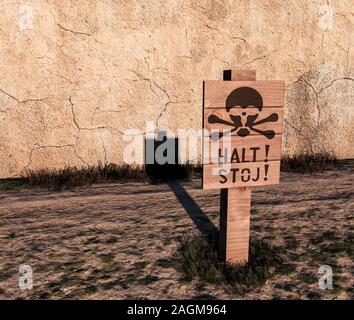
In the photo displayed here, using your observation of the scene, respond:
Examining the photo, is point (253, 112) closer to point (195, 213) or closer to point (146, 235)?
point (146, 235)

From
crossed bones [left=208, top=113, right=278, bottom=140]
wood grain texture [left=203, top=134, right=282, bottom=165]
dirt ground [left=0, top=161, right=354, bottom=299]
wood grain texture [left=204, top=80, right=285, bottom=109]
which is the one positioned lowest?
dirt ground [left=0, top=161, right=354, bottom=299]

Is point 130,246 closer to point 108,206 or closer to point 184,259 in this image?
point 184,259

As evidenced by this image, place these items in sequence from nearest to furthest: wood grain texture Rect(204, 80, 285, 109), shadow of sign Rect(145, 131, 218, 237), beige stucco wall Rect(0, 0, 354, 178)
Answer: wood grain texture Rect(204, 80, 285, 109)
beige stucco wall Rect(0, 0, 354, 178)
shadow of sign Rect(145, 131, 218, 237)

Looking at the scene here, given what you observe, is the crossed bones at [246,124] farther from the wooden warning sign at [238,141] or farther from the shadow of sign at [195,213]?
the shadow of sign at [195,213]

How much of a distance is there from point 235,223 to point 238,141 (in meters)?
0.47

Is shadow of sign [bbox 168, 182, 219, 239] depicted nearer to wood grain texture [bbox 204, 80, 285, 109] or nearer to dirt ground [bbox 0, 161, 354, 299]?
dirt ground [bbox 0, 161, 354, 299]

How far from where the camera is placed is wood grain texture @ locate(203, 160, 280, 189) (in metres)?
2.10

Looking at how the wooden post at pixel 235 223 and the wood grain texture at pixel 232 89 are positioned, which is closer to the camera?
the wood grain texture at pixel 232 89

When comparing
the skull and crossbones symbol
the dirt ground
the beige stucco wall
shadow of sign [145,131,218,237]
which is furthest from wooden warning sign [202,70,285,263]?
the beige stucco wall

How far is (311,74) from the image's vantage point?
4.76 metres

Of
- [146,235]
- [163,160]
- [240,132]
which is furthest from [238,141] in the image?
[163,160]

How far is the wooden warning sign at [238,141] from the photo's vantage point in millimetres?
2061

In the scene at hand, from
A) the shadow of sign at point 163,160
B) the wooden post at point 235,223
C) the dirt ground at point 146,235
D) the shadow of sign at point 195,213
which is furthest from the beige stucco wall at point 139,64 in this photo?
the wooden post at point 235,223
